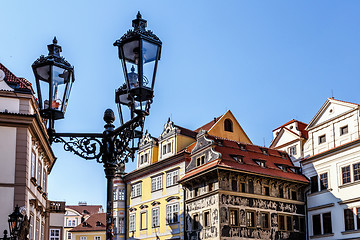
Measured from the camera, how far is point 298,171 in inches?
1499

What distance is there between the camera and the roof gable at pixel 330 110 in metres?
34.6

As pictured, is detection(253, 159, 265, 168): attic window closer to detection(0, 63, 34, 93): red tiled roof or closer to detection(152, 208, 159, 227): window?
detection(152, 208, 159, 227): window

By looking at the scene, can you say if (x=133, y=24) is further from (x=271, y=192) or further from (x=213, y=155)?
(x=271, y=192)

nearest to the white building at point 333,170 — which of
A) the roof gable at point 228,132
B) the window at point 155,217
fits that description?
the roof gable at point 228,132

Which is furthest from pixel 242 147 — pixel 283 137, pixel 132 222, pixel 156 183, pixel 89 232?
pixel 89 232

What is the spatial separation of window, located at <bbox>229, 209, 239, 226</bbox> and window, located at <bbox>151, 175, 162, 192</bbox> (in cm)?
972

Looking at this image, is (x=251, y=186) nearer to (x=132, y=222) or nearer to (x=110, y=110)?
(x=132, y=222)

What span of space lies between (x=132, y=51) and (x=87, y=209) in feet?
291

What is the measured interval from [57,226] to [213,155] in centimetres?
1173

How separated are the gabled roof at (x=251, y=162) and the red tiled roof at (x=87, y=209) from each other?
2240 inches

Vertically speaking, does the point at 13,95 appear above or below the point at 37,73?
above

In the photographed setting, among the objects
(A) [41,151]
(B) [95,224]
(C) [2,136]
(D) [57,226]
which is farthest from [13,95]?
(B) [95,224]

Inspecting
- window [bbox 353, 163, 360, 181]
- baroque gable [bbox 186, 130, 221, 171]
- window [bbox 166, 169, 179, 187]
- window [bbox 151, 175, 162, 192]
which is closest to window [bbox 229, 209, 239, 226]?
baroque gable [bbox 186, 130, 221, 171]

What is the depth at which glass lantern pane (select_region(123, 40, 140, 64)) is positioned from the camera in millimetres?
7289
